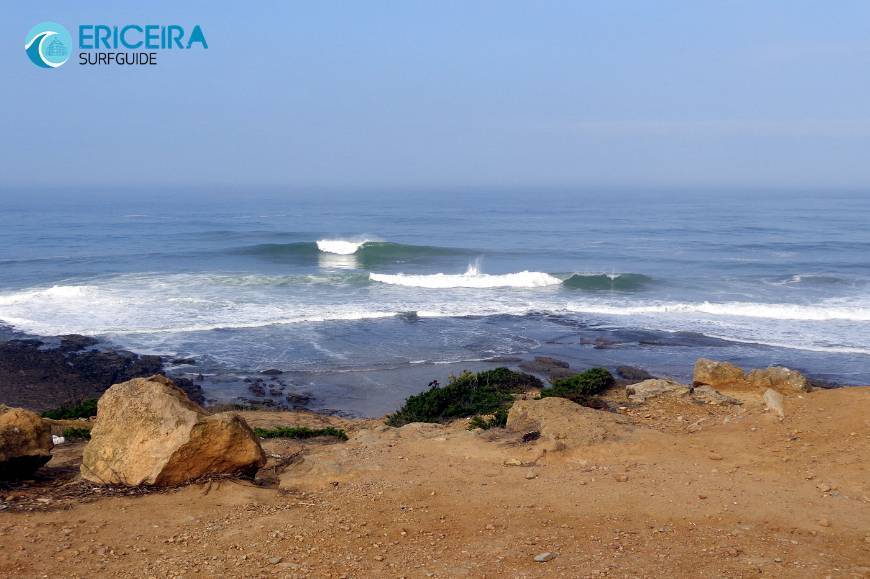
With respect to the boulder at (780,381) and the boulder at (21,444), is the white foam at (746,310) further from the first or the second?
the boulder at (21,444)

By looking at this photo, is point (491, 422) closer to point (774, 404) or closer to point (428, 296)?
point (774, 404)

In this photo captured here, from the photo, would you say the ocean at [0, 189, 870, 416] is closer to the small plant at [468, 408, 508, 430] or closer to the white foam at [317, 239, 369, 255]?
the white foam at [317, 239, 369, 255]

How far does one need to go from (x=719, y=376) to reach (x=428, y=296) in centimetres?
1731

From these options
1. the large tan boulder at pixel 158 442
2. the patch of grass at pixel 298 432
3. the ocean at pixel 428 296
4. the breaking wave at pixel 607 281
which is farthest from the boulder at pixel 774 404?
the breaking wave at pixel 607 281

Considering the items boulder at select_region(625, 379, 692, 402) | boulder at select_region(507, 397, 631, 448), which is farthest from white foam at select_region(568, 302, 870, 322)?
boulder at select_region(507, 397, 631, 448)

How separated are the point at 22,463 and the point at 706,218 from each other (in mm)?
Answer: 59196

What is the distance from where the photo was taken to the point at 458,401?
12945mm

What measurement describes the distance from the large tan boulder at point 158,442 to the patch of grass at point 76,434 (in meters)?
2.38

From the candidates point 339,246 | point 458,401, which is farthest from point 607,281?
point 458,401

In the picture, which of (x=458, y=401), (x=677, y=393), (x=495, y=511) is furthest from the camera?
(x=458, y=401)

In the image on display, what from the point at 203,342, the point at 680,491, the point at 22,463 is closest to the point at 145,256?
the point at 203,342

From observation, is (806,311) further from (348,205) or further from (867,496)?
(348,205)

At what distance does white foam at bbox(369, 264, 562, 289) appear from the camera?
31.6 meters

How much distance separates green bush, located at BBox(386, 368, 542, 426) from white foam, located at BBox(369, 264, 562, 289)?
17155 millimetres
